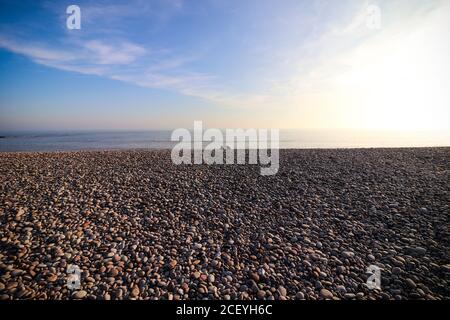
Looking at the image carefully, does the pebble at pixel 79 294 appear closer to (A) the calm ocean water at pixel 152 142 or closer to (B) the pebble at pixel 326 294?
(B) the pebble at pixel 326 294

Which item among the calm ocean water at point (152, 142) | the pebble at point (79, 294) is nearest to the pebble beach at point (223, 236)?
the pebble at point (79, 294)

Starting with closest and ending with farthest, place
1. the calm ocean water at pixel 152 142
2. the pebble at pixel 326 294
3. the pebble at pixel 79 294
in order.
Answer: the pebble at pixel 79 294
the pebble at pixel 326 294
the calm ocean water at pixel 152 142

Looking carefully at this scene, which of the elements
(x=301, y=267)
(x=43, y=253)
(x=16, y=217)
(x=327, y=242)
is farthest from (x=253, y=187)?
(x=16, y=217)

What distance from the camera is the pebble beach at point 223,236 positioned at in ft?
11.2

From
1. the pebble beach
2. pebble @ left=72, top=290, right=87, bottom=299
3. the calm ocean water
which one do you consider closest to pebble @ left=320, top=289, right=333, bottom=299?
the pebble beach

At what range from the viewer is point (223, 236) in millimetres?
4777

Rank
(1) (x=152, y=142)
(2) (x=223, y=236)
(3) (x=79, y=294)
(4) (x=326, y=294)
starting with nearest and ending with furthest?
1. (3) (x=79, y=294)
2. (4) (x=326, y=294)
3. (2) (x=223, y=236)
4. (1) (x=152, y=142)

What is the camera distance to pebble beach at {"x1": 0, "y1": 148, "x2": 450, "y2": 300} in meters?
3.42

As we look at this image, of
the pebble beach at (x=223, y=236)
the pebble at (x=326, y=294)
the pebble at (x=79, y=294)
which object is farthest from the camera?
the pebble beach at (x=223, y=236)

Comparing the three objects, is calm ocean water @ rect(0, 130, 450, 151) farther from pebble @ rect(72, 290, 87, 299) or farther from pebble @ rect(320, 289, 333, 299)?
pebble @ rect(320, 289, 333, 299)

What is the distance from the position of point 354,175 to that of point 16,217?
11.2 metres

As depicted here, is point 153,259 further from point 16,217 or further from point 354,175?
point 354,175

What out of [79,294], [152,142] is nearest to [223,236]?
[79,294]

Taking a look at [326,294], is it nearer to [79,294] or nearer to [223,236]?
[223,236]
